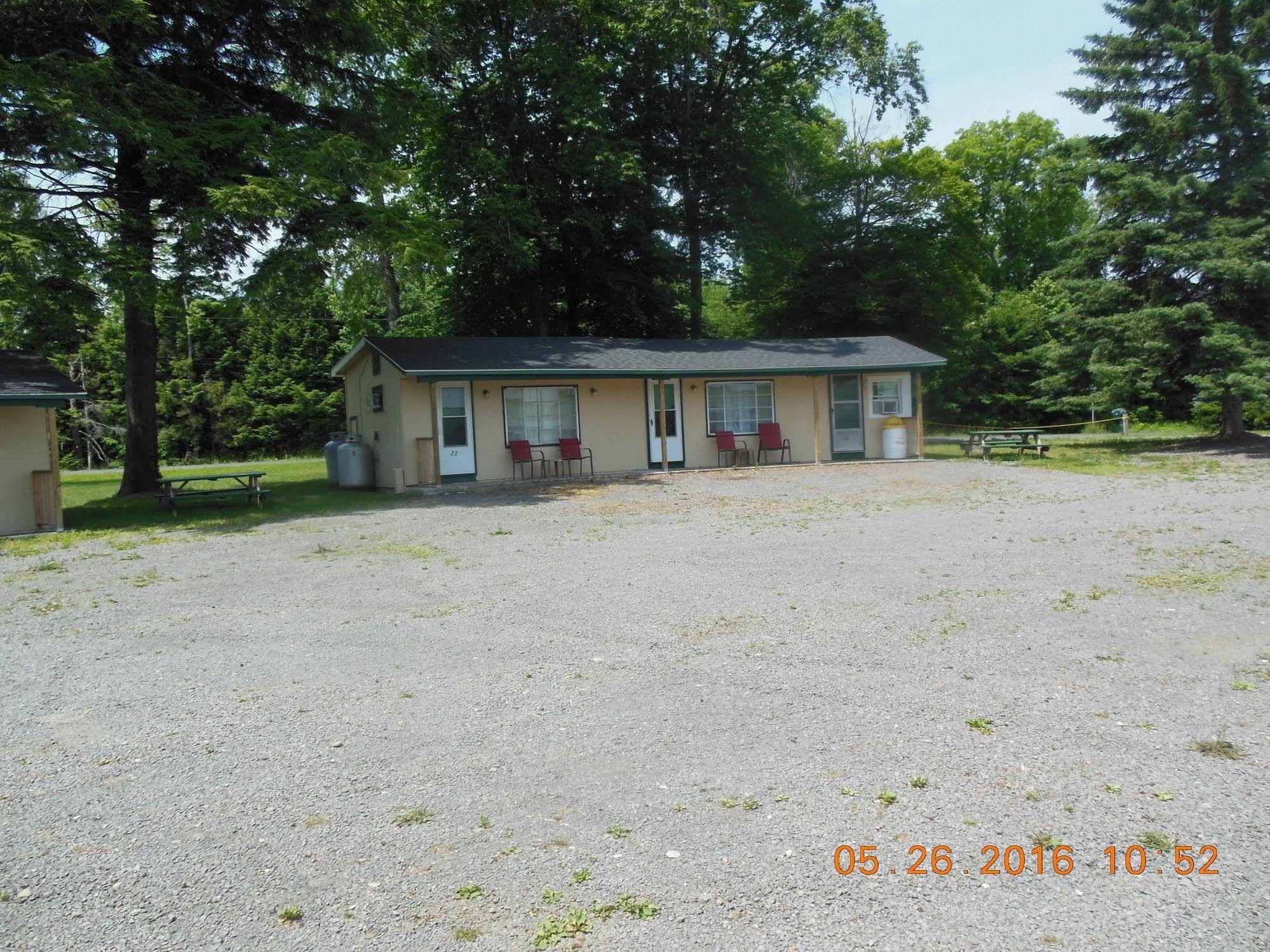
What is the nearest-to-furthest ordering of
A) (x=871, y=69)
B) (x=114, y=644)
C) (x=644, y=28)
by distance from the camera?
1. (x=114, y=644)
2. (x=644, y=28)
3. (x=871, y=69)

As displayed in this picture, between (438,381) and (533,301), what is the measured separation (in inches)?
445

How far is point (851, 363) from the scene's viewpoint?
837 inches

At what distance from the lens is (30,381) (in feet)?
42.1

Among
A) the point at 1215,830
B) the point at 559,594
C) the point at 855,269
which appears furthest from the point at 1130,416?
the point at 1215,830

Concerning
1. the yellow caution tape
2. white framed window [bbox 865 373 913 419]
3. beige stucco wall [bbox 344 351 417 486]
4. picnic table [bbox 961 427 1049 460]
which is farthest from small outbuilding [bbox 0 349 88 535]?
the yellow caution tape

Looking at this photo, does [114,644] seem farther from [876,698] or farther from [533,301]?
[533,301]

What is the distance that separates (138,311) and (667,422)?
11.8m

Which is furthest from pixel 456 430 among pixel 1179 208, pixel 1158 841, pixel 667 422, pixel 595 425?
pixel 1179 208

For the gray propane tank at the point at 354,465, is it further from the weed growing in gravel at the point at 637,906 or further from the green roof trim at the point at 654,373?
the weed growing in gravel at the point at 637,906

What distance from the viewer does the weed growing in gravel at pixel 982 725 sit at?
4.07 m

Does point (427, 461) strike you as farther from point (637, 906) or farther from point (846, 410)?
point (637, 906)

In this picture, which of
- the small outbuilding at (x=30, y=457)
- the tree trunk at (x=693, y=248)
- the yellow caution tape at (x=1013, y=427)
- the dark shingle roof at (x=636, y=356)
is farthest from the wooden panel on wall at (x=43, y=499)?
the yellow caution tape at (x=1013, y=427)

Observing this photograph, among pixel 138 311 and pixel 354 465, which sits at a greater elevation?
pixel 138 311

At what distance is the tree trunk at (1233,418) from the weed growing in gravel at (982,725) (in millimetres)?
23196
